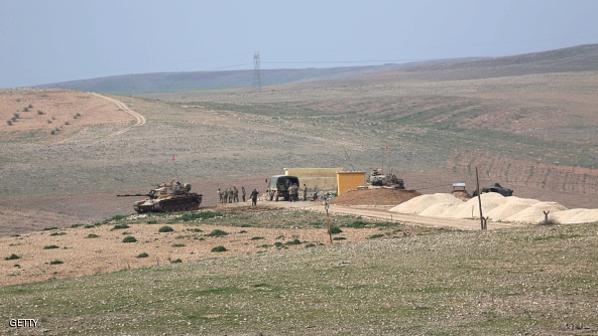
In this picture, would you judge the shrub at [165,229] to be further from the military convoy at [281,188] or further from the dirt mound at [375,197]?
the military convoy at [281,188]

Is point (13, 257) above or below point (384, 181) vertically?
above

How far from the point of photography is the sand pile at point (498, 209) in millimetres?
42906

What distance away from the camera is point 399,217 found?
169 ft

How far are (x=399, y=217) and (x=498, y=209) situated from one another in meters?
5.06

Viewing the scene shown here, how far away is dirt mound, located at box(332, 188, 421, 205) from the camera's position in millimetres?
60406

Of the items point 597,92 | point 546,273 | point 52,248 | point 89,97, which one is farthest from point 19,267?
point 597,92

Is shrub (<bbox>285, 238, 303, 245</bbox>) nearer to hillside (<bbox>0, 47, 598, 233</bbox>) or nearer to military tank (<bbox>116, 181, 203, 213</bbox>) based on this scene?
military tank (<bbox>116, 181, 203, 213</bbox>)

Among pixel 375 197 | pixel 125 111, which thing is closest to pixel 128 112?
pixel 125 111

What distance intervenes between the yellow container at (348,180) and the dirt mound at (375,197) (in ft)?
12.0

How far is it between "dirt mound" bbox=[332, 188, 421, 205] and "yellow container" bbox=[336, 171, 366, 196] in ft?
12.0

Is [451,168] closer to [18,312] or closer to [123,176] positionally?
[123,176]

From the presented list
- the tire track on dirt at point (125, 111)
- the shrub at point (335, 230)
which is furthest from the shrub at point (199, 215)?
the tire track on dirt at point (125, 111)

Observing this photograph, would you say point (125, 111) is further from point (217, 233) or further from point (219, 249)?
point (219, 249)

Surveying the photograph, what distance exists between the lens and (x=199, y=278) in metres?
28.1
